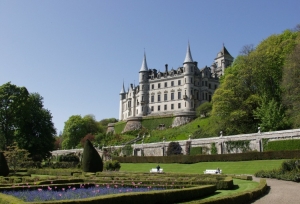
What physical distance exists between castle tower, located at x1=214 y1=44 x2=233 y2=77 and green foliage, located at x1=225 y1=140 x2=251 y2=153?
175ft

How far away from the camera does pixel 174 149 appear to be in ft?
155

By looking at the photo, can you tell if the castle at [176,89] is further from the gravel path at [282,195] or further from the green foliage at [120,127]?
the gravel path at [282,195]

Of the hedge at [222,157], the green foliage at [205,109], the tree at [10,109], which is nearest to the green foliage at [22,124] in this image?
the tree at [10,109]

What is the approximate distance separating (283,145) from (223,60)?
59985 millimetres

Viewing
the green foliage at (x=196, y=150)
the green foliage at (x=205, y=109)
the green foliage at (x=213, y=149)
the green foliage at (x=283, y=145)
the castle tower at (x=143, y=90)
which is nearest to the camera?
the green foliage at (x=283, y=145)

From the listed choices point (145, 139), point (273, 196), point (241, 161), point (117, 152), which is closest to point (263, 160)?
point (241, 161)

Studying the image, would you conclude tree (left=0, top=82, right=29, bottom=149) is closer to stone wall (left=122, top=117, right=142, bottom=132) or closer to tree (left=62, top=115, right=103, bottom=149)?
stone wall (left=122, top=117, right=142, bottom=132)

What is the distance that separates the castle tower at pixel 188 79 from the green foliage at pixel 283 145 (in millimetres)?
44617

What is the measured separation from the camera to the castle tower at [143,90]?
8788cm

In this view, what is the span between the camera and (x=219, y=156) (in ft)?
120

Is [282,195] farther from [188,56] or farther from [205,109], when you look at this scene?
[188,56]

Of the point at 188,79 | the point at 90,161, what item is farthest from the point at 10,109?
the point at 188,79

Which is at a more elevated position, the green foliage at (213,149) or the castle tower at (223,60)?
the castle tower at (223,60)

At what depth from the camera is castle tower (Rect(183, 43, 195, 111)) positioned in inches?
3159
